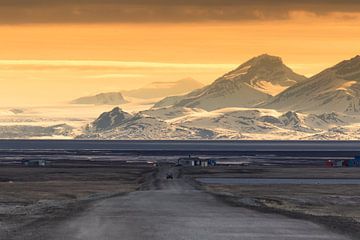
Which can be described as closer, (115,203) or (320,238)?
(320,238)

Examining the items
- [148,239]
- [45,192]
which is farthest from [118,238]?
[45,192]

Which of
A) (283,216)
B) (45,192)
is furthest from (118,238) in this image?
(45,192)

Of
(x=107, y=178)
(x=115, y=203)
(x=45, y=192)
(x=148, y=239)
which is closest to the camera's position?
(x=148, y=239)

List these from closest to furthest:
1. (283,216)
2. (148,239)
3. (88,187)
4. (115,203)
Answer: (148,239) → (283,216) → (115,203) → (88,187)

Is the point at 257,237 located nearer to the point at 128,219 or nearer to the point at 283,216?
the point at 128,219

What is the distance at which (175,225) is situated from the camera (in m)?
48.4

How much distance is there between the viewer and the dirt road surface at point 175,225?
42.2 metres

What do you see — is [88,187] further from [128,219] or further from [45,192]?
[128,219]

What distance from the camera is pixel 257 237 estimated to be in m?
42.3

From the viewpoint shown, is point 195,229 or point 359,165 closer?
point 195,229

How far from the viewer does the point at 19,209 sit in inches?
2490

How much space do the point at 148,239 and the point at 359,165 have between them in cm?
16340

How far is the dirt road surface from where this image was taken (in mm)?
42250

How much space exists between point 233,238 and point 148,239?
3.77m
